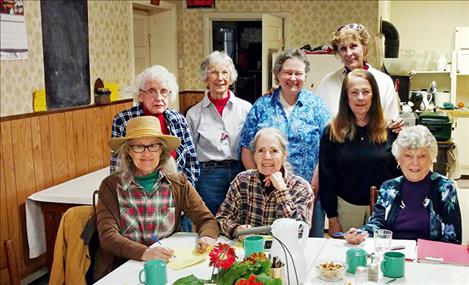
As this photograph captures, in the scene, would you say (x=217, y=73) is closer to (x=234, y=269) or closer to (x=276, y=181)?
(x=276, y=181)

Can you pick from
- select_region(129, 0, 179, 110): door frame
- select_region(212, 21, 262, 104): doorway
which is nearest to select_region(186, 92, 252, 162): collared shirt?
select_region(129, 0, 179, 110): door frame

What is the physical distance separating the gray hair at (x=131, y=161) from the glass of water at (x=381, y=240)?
90 centimetres

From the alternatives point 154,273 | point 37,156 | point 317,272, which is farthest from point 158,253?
point 37,156

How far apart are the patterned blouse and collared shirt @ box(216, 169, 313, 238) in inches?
12.3

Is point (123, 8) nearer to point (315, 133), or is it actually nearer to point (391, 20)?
point (315, 133)

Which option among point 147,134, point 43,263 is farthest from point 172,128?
point 43,263

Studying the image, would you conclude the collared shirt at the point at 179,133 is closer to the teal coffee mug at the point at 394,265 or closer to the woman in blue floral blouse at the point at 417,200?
the woman in blue floral blouse at the point at 417,200

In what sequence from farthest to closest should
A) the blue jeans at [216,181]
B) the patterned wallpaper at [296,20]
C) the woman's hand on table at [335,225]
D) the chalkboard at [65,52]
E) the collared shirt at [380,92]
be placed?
the patterned wallpaper at [296,20] < the chalkboard at [65,52] < the blue jeans at [216,181] < the collared shirt at [380,92] < the woman's hand on table at [335,225]

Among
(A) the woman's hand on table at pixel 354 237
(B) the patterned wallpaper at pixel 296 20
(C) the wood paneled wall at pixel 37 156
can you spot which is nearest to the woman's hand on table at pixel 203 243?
(A) the woman's hand on table at pixel 354 237

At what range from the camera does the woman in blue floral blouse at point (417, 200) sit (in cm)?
227

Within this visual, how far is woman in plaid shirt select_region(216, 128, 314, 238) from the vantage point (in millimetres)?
2314

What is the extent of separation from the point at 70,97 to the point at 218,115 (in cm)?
138

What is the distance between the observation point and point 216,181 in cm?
312

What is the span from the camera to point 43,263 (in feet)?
12.2
